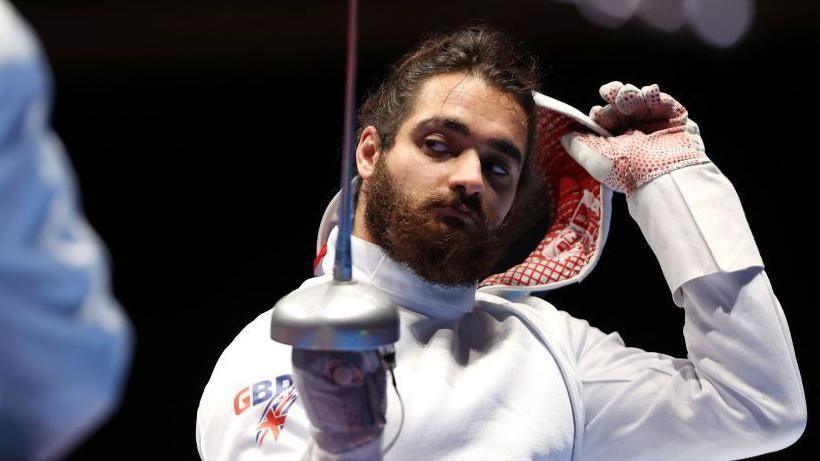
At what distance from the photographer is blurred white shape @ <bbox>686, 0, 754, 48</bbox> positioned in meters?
1.98

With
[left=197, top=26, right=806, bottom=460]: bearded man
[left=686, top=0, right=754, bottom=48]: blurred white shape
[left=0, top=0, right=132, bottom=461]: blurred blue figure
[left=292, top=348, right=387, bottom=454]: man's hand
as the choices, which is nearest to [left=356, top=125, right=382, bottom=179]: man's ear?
[left=197, top=26, right=806, bottom=460]: bearded man

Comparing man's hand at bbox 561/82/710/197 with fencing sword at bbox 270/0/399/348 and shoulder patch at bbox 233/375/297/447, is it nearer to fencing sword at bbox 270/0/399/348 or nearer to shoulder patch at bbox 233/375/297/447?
shoulder patch at bbox 233/375/297/447

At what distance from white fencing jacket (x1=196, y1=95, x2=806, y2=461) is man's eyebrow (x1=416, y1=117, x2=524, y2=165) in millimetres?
198

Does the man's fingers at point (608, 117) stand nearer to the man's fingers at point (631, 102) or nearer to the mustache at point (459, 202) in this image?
the man's fingers at point (631, 102)

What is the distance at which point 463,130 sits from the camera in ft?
4.40

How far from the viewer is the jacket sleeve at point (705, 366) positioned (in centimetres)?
129

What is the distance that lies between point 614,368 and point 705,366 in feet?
0.43

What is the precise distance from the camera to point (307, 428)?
1.10m

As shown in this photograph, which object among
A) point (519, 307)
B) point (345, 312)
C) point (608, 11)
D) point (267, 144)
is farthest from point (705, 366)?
point (608, 11)

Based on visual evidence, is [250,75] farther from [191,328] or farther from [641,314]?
[641,314]

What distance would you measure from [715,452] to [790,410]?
0.39ft

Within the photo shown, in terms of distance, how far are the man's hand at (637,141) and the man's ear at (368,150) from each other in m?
0.31

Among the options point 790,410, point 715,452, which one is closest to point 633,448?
point 715,452

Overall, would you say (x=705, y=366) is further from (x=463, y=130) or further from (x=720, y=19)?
(x=720, y=19)
